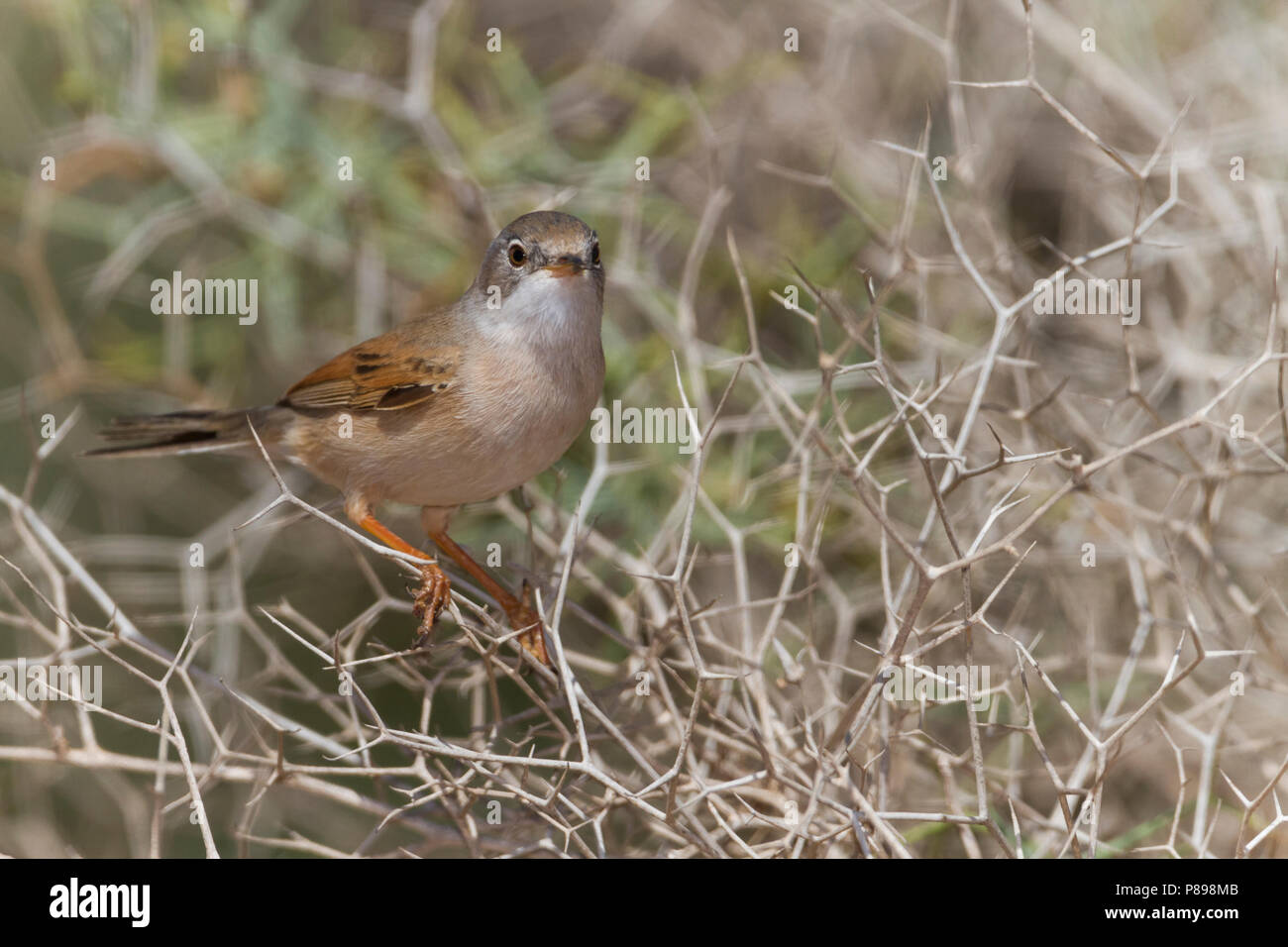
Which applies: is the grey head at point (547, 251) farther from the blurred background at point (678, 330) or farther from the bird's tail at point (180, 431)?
the bird's tail at point (180, 431)

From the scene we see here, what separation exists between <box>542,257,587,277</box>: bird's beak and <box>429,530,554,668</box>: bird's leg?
3.50ft

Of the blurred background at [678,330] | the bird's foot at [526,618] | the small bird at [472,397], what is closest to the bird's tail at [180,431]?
the small bird at [472,397]

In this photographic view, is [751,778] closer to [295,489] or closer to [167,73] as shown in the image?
[295,489]

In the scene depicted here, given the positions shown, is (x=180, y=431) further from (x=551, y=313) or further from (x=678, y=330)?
(x=678, y=330)

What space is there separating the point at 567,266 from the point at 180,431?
191cm

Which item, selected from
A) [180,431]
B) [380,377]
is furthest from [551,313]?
[180,431]

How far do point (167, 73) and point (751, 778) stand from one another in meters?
4.93

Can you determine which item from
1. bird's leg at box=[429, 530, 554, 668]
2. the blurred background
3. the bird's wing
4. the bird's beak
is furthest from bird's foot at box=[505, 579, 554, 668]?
the bird's beak

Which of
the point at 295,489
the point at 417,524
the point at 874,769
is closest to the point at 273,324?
the point at 295,489

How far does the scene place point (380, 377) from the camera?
4.41 m

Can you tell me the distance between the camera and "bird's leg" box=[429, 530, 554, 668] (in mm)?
4004

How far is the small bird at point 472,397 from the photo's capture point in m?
3.93

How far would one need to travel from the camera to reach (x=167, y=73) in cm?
601

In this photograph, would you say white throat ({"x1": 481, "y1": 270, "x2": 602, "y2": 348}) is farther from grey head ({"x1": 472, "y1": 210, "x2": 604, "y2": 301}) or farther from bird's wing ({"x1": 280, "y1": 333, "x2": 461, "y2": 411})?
bird's wing ({"x1": 280, "y1": 333, "x2": 461, "y2": 411})
